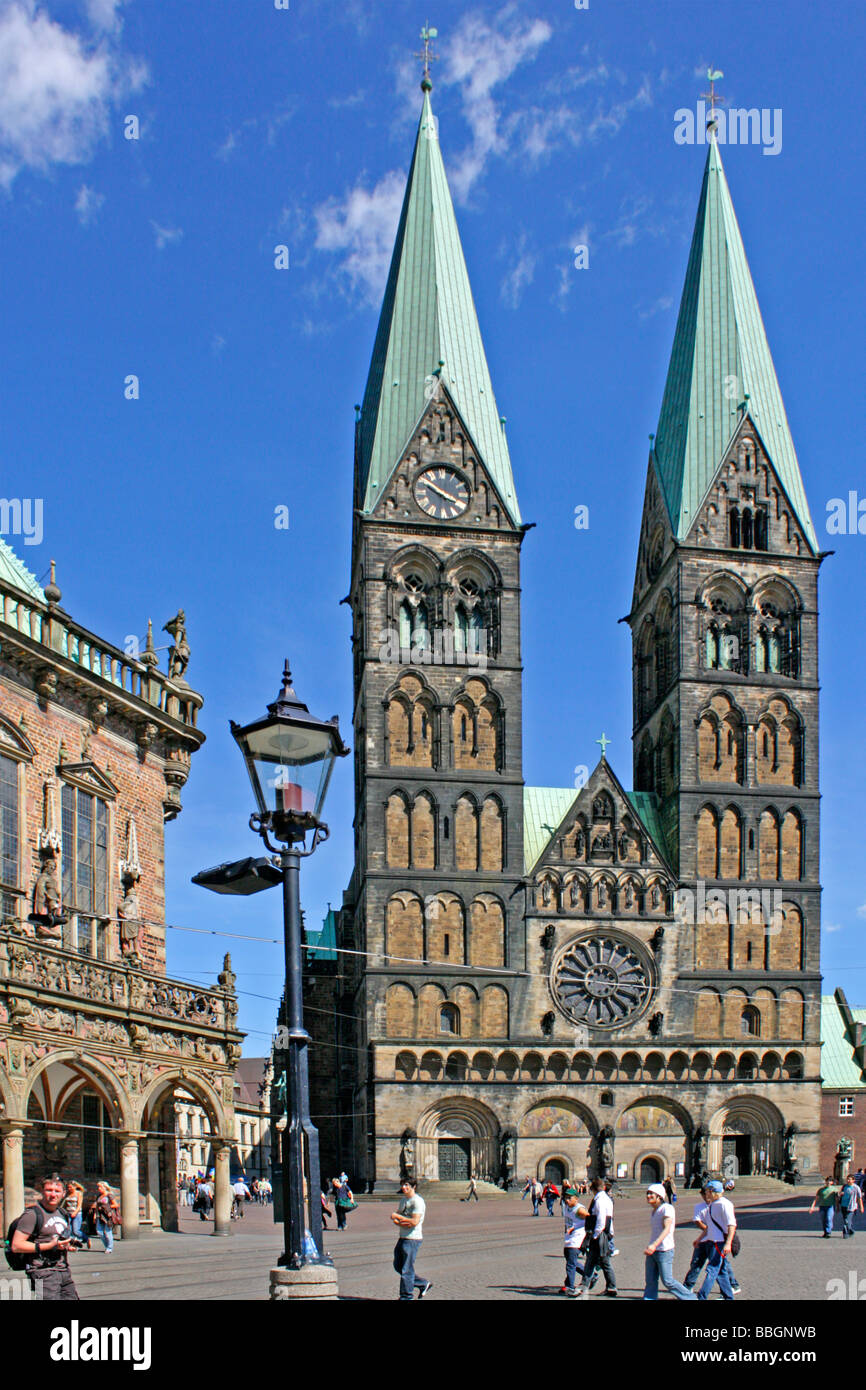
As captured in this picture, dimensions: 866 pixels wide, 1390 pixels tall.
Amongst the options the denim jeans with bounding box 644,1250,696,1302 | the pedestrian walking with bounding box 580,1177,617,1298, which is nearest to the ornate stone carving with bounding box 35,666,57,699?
the pedestrian walking with bounding box 580,1177,617,1298

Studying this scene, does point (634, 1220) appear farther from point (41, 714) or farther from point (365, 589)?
point (365, 589)

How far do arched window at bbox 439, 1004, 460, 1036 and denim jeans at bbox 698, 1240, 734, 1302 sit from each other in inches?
1850

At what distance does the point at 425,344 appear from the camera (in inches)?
2781

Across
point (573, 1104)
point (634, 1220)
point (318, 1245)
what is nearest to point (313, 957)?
point (573, 1104)

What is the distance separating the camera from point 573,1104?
64.1 meters

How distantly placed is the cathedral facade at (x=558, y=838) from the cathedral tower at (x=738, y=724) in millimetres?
120

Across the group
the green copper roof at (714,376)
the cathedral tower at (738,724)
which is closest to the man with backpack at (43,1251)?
the cathedral tower at (738,724)

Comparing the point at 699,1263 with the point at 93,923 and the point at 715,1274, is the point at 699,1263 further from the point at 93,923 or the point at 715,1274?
the point at 93,923

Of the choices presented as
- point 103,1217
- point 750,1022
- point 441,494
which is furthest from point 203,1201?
point 441,494

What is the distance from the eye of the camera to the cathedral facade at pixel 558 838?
208ft

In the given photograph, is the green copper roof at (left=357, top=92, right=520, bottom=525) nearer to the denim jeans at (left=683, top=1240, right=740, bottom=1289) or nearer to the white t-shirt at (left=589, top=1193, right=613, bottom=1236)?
the white t-shirt at (left=589, top=1193, right=613, bottom=1236)

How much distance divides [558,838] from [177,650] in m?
37.8

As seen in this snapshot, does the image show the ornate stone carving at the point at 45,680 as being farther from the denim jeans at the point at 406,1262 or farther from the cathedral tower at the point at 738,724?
the cathedral tower at the point at 738,724

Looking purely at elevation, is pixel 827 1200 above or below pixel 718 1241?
below
